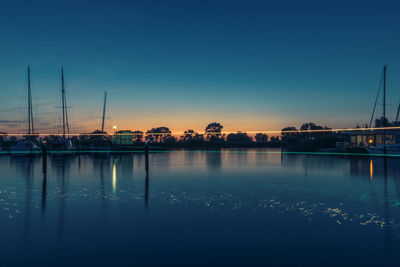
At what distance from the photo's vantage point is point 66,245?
326 inches

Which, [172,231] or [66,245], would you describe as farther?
[172,231]

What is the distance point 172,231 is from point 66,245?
330cm

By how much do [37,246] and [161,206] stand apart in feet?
19.0

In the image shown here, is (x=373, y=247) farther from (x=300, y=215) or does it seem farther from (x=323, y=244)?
(x=300, y=215)

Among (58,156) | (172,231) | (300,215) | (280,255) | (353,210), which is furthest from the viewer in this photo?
(58,156)

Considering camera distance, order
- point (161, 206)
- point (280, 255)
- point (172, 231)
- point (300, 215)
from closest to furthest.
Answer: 1. point (280, 255)
2. point (172, 231)
3. point (300, 215)
4. point (161, 206)

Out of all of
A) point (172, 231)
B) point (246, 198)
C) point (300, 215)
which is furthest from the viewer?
point (246, 198)

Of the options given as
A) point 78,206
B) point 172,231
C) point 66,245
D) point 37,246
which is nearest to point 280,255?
point 172,231

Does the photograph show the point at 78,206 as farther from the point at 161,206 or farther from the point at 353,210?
the point at 353,210

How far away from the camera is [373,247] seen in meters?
7.90

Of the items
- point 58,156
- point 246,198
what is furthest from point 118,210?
point 58,156

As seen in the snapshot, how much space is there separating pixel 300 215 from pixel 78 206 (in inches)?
403

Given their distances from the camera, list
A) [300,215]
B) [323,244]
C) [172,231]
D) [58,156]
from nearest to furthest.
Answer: [323,244] < [172,231] < [300,215] < [58,156]

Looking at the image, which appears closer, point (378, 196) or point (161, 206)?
point (161, 206)
